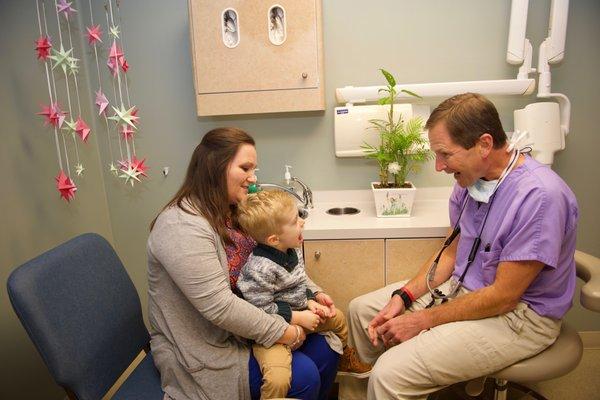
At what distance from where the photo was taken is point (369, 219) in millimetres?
1768

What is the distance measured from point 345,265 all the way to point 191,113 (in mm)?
1083

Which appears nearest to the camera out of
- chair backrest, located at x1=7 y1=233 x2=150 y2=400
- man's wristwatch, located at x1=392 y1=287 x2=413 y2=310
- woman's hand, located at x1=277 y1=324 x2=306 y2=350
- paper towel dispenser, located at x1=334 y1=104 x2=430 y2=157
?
chair backrest, located at x1=7 y1=233 x2=150 y2=400

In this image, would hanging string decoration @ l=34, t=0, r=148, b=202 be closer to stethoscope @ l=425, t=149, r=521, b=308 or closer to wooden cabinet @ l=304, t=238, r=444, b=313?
wooden cabinet @ l=304, t=238, r=444, b=313

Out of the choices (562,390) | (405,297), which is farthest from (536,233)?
(562,390)

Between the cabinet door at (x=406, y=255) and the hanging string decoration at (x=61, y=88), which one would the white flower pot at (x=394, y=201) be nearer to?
the cabinet door at (x=406, y=255)

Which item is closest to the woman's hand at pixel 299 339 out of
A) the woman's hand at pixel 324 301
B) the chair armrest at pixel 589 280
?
the woman's hand at pixel 324 301

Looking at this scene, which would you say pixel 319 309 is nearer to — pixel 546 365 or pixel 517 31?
pixel 546 365

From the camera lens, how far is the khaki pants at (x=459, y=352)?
1200 millimetres

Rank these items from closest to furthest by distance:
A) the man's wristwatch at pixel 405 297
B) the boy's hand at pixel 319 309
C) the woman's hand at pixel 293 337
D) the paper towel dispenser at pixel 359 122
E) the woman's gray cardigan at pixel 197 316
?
the woman's gray cardigan at pixel 197 316, the woman's hand at pixel 293 337, the boy's hand at pixel 319 309, the man's wristwatch at pixel 405 297, the paper towel dispenser at pixel 359 122

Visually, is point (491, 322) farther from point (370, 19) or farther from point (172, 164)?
point (172, 164)

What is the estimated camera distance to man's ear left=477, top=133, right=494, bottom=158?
1.23 m

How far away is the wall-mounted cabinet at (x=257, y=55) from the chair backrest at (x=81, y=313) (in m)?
0.84

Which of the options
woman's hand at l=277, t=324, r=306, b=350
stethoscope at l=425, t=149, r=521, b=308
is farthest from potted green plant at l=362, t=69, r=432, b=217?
woman's hand at l=277, t=324, r=306, b=350

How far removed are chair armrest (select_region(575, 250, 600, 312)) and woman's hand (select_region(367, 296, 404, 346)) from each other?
554 millimetres
